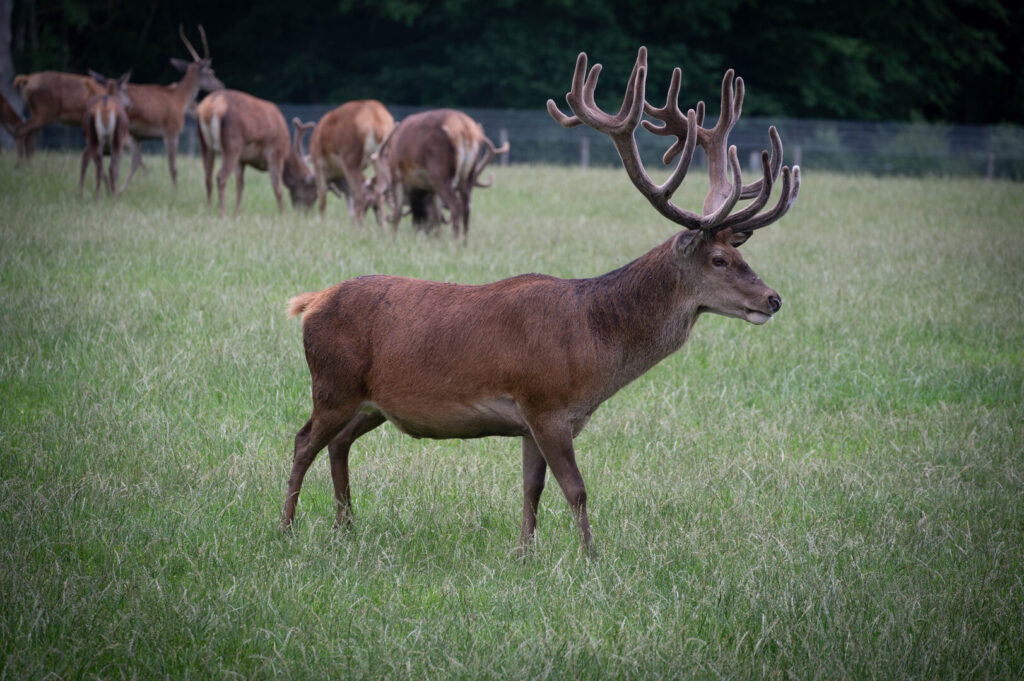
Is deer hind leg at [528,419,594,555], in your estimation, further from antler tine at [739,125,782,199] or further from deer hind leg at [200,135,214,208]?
deer hind leg at [200,135,214,208]

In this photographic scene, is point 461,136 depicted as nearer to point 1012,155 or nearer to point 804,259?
point 804,259

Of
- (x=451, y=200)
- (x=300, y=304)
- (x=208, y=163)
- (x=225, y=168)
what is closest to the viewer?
(x=300, y=304)

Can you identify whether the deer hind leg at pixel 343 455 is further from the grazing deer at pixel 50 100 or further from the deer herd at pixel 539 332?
the grazing deer at pixel 50 100

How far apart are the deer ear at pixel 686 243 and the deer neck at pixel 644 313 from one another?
0.18 feet

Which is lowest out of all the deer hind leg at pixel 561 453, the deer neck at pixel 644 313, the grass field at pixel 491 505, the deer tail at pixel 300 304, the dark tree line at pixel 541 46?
the grass field at pixel 491 505

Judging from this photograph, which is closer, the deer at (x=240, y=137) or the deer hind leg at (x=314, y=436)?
the deer hind leg at (x=314, y=436)

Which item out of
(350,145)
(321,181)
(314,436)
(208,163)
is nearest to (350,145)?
(350,145)

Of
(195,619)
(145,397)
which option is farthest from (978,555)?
(145,397)

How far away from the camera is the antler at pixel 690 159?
188 inches

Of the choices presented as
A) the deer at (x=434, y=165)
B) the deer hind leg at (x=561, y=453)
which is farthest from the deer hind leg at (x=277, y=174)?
the deer hind leg at (x=561, y=453)

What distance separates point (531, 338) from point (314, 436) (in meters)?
1.05

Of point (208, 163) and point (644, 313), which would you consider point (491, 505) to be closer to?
point (644, 313)

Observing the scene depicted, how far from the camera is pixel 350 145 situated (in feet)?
51.5

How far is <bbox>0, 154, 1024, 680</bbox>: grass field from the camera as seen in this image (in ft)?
12.7
